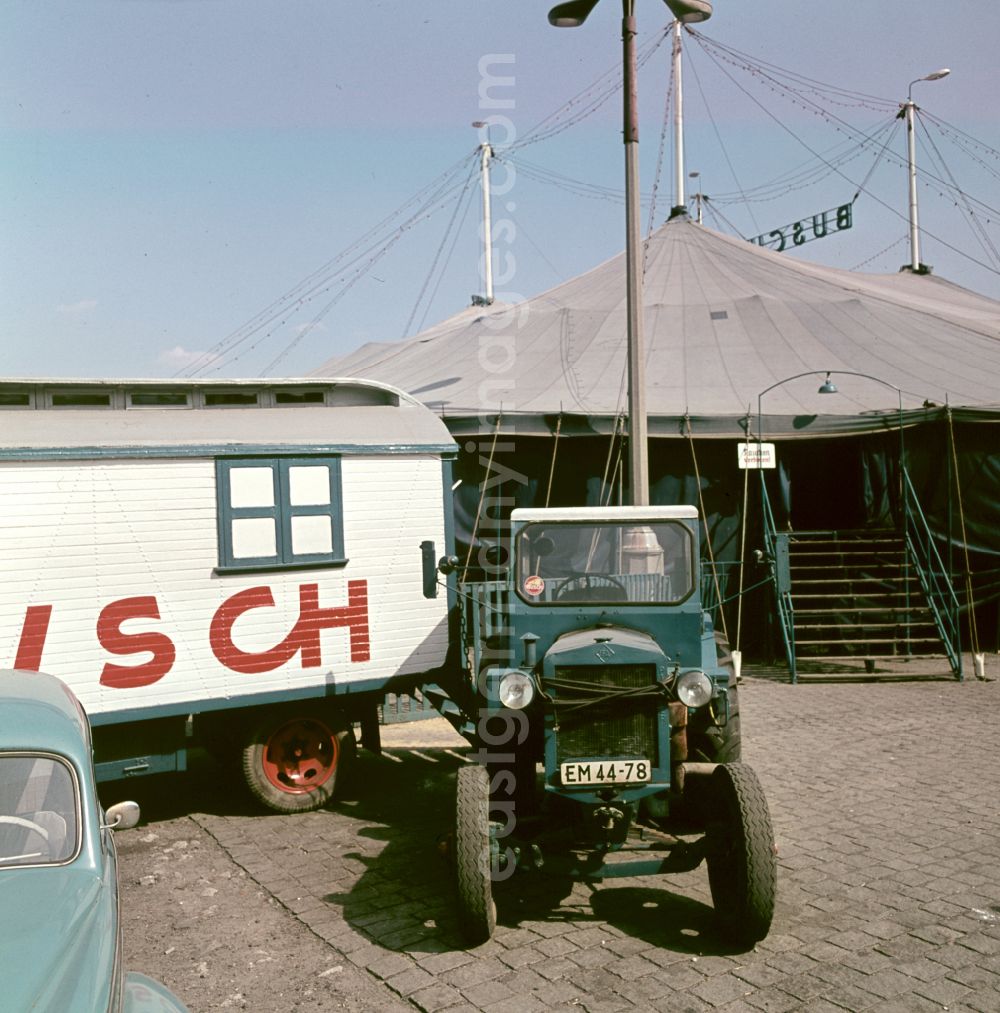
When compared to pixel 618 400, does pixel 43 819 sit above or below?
below

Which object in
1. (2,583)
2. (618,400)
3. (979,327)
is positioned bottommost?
(2,583)

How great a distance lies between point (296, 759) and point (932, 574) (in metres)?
9.80

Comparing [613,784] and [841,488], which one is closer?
[613,784]

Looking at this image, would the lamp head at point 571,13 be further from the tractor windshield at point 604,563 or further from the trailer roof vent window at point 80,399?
the tractor windshield at point 604,563

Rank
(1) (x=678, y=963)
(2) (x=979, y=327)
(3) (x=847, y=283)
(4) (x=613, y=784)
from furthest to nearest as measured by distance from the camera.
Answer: (3) (x=847, y=283) < (2) (x=979, y=327) < (4) (x=613, y=784) < (1) (x=678, y=963)

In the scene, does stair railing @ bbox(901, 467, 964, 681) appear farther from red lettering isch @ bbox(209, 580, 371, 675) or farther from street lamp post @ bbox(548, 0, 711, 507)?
red lettering isch @ bbox(209, 580, 371, 675)

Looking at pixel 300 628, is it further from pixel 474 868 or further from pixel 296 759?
pixel 474 868

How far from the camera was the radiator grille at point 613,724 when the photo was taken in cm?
577

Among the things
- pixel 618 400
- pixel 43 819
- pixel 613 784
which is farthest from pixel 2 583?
pixel 618 400

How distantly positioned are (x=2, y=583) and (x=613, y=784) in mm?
4507

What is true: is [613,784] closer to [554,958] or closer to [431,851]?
[554,958]

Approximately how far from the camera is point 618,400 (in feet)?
49.0

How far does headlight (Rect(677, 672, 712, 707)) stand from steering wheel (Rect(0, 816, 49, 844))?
3394mm

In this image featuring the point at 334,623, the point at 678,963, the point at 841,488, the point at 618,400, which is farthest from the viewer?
the point at 841,488
